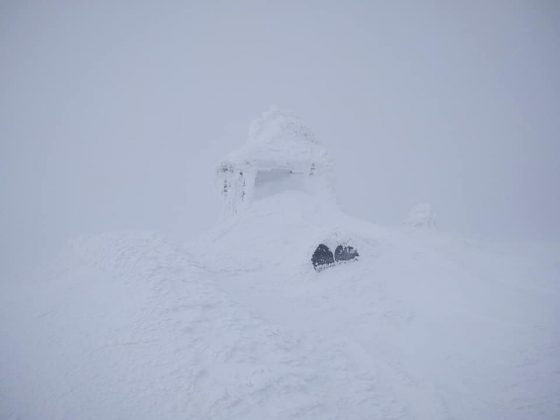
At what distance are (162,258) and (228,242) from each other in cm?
638

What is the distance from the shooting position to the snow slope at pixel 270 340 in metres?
5.19

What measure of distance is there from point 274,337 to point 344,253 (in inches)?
292

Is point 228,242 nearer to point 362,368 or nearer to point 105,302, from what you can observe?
point 105,302

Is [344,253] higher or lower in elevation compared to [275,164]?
lower

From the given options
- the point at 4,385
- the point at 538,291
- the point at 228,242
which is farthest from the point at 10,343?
the point at 538,291

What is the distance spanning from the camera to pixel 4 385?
5082 mm

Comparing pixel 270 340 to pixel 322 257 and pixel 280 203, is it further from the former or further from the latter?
pixel 280 203

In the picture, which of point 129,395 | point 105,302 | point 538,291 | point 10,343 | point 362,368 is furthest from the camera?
point 538,291

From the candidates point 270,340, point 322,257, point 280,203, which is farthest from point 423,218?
point 270,340

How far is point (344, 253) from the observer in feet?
44.5

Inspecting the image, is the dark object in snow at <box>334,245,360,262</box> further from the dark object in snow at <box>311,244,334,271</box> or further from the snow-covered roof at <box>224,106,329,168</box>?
the snow-covered roof at <box>224,106,329,168</box>

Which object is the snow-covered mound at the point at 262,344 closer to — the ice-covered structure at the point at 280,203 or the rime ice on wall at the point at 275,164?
the ice-covered structure at the point at 280,203

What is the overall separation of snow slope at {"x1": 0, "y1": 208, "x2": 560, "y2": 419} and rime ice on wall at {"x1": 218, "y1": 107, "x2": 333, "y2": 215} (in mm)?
7052

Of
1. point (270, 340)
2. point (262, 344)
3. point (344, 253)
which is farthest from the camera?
point (344, 253)
